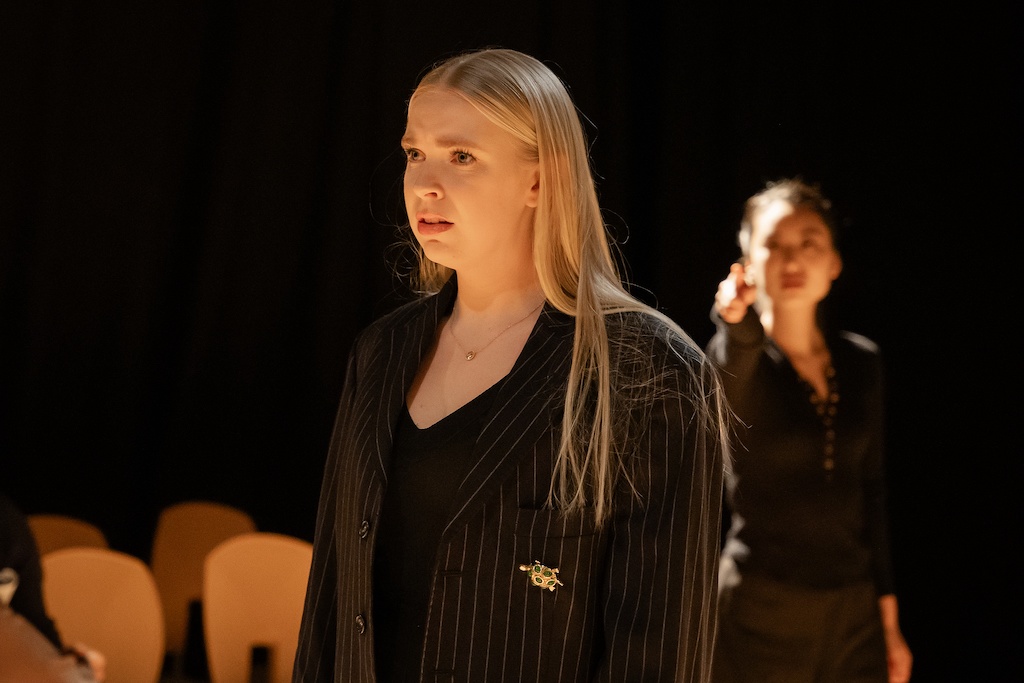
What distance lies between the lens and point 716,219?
3840mm

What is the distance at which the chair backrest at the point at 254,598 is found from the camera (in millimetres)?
3049

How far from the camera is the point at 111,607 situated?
3.00 m

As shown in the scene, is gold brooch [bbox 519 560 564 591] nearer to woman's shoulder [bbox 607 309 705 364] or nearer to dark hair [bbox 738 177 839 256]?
woman's shoulder [bbox 607 309 705 364]

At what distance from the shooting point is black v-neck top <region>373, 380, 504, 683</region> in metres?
1.52

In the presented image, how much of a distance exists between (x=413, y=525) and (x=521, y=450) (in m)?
0.20

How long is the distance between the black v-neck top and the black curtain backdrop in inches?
92.8

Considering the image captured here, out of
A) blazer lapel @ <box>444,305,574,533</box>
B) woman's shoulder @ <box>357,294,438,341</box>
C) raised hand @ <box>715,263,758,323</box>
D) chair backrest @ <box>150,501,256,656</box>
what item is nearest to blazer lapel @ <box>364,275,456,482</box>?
woman's shoulder @ <box>357,294,438,341</box>

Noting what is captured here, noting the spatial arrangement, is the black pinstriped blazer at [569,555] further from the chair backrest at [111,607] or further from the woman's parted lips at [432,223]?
the chair backrest at [111,607]

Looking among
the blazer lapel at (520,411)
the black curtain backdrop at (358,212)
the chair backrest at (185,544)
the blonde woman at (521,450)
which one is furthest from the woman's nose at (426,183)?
the chair backrest at (185,544)

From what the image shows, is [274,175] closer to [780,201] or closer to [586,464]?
[780,201]

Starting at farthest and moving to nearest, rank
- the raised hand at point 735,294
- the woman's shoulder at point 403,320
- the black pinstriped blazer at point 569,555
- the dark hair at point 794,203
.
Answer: the dark hair at point 794,203, the raised hand at point 735,294, the woman's shoulder at point 403,320, the black pinstriped blazer at point 569,555

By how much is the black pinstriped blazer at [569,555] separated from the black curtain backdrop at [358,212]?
2321 mm

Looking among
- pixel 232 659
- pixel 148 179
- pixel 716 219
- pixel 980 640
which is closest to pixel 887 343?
pixel 716 219

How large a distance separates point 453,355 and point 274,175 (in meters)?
2.72
